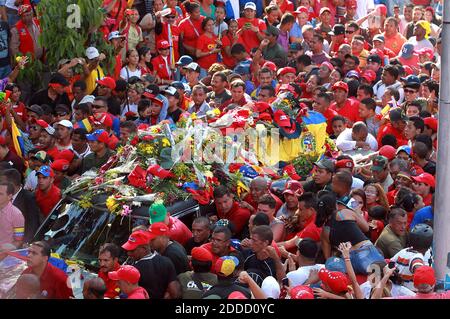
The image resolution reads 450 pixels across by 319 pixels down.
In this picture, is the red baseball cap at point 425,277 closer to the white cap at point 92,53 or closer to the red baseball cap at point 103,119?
the red baseball cap at point 103,119

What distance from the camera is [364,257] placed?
10.8m

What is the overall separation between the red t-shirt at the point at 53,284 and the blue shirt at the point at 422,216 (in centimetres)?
387

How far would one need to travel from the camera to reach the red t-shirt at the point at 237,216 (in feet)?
40.3

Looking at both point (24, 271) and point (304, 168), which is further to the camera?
point (304, 168)

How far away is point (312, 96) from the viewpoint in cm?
1711

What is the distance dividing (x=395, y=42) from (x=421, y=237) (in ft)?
37.8

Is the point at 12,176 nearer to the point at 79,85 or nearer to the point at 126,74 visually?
the point at 79,85

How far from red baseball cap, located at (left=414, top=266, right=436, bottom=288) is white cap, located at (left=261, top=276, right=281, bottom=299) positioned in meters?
1.27

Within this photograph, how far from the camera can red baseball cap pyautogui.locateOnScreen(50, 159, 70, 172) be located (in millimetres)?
13695

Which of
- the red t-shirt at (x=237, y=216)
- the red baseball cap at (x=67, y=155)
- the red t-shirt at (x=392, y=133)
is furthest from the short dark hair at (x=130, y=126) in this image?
the red t-shirt at (x=392, y=133)

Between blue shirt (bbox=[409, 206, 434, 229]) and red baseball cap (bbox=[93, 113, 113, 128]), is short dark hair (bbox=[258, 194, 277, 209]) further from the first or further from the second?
red baseball cap (bbox=[93, 113, 113, 128])

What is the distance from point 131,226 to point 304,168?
3132mm
